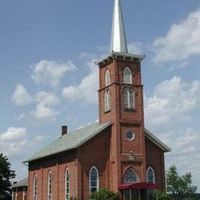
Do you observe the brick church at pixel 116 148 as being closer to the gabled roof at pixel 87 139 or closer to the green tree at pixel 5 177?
the gabled roof at pixel 87 139

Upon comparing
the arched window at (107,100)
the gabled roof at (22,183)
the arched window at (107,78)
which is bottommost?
the gabled roof at (22,183)

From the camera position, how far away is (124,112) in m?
50.1

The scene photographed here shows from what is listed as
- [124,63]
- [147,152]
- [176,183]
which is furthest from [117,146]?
[176,183]

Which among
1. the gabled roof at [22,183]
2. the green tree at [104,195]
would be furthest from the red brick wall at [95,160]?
the gabled roof at [22,183]

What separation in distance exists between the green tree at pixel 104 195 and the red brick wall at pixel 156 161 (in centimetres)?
680

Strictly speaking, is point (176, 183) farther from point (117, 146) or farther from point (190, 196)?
point (117, 146)

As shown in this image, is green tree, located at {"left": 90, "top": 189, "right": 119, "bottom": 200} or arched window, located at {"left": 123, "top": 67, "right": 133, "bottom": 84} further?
arched window, located at {"left": 123, "top": 67, "right": 133, "bottom": 84}

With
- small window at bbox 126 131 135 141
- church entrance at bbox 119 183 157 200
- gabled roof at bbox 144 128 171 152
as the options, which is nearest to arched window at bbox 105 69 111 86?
small window at bbox 126 131 135 141

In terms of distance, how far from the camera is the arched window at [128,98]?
50.6 meters

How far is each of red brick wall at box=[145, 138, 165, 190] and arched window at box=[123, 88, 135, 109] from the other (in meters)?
4.29

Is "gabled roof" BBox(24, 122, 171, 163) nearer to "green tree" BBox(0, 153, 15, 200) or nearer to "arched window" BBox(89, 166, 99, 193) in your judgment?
"arched window" BBox(89, 166, 99, 193)

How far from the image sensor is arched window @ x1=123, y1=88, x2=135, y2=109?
50.6 m

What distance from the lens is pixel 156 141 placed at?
52.6 m

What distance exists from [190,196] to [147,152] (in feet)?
70.7
